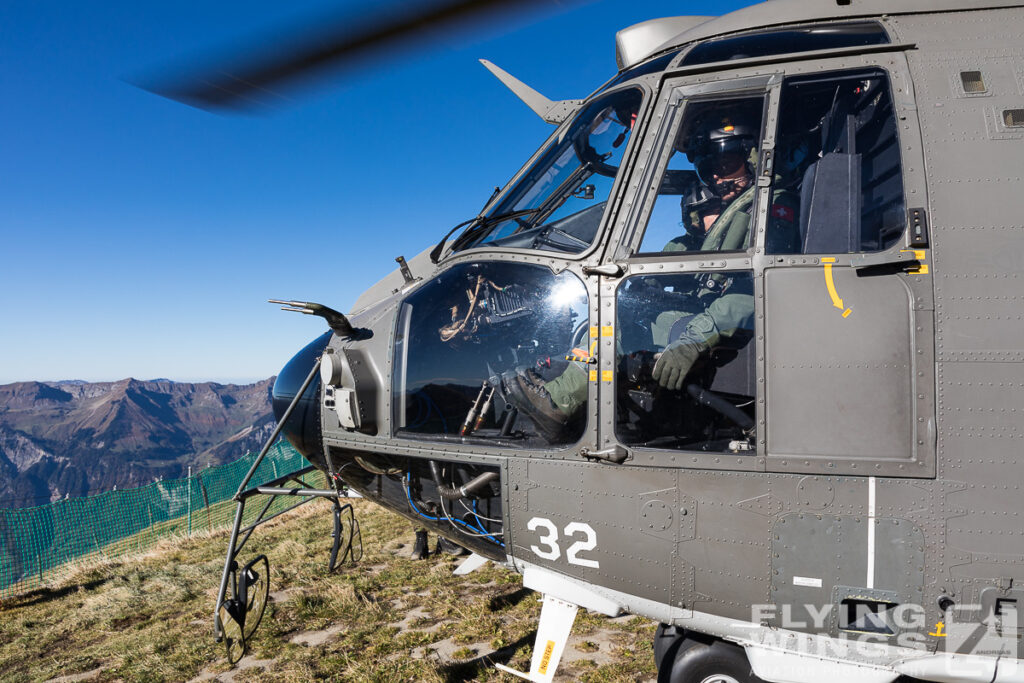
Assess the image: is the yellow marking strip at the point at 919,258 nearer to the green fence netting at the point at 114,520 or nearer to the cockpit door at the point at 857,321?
the cockpit door at the point at 857,321

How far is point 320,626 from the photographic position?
20.6 ft

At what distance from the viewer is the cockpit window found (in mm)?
3201

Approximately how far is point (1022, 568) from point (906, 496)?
533 millimetres

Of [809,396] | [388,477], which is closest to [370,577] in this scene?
[388,477]

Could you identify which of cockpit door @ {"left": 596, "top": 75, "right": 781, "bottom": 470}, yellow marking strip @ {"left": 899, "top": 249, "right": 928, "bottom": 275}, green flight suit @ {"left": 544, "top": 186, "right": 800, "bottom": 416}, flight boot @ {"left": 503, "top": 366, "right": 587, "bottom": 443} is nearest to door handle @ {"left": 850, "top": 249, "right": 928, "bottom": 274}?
yellow marking strip @ {"left": 899, "top": 249, "right": 928, "bottom": 275}

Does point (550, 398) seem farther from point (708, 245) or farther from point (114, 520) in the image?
point (114, 520)

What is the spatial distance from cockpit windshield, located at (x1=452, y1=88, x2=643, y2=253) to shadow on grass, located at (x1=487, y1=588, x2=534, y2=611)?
164 inches

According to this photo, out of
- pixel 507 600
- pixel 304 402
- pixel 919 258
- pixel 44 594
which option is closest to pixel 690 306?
pixel 919 258

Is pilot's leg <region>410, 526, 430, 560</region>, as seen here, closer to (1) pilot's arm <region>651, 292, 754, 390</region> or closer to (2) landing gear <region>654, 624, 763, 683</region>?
(2) landing gear <region>654, 624, 763, 683</region>

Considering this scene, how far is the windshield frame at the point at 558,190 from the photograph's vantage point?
10.8 feet

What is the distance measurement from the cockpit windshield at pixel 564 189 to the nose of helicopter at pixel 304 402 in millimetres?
1387

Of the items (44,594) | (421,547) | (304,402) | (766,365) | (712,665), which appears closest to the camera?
(766,365)

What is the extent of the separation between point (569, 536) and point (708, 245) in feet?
5.62

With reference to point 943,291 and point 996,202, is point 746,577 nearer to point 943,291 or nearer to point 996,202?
point 943,291
